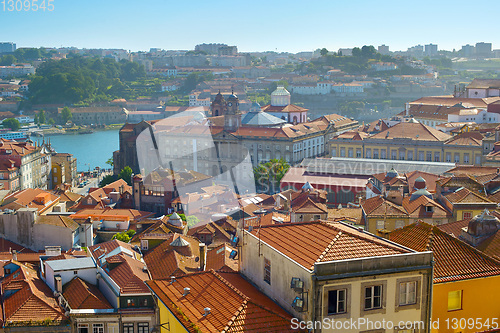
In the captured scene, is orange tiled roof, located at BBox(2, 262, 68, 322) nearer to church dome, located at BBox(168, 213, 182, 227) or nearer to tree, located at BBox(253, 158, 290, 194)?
church dome, located at BBox(168, 213, 182, 227)

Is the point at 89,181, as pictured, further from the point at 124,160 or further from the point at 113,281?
the point at 113,281

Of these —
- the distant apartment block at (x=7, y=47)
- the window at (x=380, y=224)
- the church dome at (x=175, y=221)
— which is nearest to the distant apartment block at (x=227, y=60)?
the distant apartment block at (x=7, y=47)

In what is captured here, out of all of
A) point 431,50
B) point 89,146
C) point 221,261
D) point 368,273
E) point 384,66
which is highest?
point 431,50

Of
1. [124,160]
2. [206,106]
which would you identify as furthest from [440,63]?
[124,160]

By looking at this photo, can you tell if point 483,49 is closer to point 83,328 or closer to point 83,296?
point 83,296

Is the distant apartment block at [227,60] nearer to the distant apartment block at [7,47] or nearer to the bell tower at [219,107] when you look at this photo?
the distant apartment block at [7,47]

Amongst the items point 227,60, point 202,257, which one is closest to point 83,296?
point 202,257
